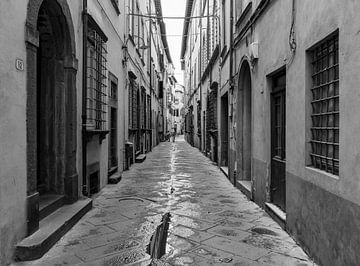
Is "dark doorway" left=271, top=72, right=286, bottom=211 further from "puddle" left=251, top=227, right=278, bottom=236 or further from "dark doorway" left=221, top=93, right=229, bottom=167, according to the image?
"dark doorway" left=221, top=93, right=229, bottom=167

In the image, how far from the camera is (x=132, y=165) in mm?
13438

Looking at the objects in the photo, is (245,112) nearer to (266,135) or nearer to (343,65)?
(266,135)

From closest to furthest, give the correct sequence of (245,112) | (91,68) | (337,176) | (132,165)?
(337,176), (91,68), (245,112), (132,165)

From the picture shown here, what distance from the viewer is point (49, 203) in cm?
504

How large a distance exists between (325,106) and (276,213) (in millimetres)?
2197

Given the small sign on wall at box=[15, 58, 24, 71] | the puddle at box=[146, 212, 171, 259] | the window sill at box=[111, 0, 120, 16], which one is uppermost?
the window sill at box=[111, 0, 120, 16]

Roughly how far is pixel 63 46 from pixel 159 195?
11.9 feet

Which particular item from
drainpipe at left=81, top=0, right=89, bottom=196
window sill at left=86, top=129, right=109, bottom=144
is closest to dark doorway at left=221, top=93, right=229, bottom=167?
window sill at left=86, top=129, right=109, bottom=144

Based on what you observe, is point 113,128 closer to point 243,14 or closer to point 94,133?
point 94,133

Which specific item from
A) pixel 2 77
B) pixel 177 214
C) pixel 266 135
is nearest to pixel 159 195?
pixel 177 214

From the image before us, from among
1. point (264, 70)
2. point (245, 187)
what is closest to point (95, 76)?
point (264, 70)

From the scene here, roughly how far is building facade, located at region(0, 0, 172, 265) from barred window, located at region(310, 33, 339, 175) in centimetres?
322

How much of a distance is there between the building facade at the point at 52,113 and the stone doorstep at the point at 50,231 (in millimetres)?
11

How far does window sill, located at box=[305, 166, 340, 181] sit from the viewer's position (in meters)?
3.31
